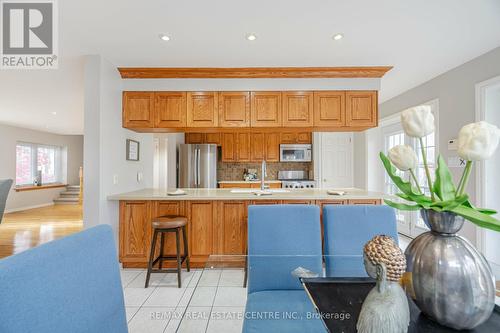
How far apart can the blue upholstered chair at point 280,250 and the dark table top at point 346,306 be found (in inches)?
8.0

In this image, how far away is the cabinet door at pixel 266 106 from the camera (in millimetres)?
3189

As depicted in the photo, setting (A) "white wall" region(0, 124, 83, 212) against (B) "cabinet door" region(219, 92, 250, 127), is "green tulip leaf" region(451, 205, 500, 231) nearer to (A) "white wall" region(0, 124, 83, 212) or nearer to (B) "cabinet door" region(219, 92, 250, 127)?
(B) "cabinet door" region(219, 92, 250, 127)

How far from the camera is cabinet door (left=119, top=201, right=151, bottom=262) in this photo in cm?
291

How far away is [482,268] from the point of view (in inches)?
28.6

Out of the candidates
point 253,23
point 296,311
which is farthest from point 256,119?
point 296,311

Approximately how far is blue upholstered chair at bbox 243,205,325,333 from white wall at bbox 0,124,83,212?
7861 mm

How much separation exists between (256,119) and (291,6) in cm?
144

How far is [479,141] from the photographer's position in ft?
2.24

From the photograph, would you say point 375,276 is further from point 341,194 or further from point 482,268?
point 341,194

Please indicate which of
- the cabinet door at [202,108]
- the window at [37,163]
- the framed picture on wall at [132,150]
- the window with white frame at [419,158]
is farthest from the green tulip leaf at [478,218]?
the window at [37,163]

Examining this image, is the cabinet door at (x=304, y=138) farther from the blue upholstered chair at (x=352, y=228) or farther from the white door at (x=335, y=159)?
the blue upholstered chair at (x=352, y=228)

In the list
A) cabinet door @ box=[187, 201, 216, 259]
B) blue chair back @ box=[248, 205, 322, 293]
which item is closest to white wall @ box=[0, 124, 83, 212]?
cabinet door @ box=[187, 201, 216, 259]

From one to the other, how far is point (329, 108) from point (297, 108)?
41 centimetres

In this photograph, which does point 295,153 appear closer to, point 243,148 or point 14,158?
point 243,148
